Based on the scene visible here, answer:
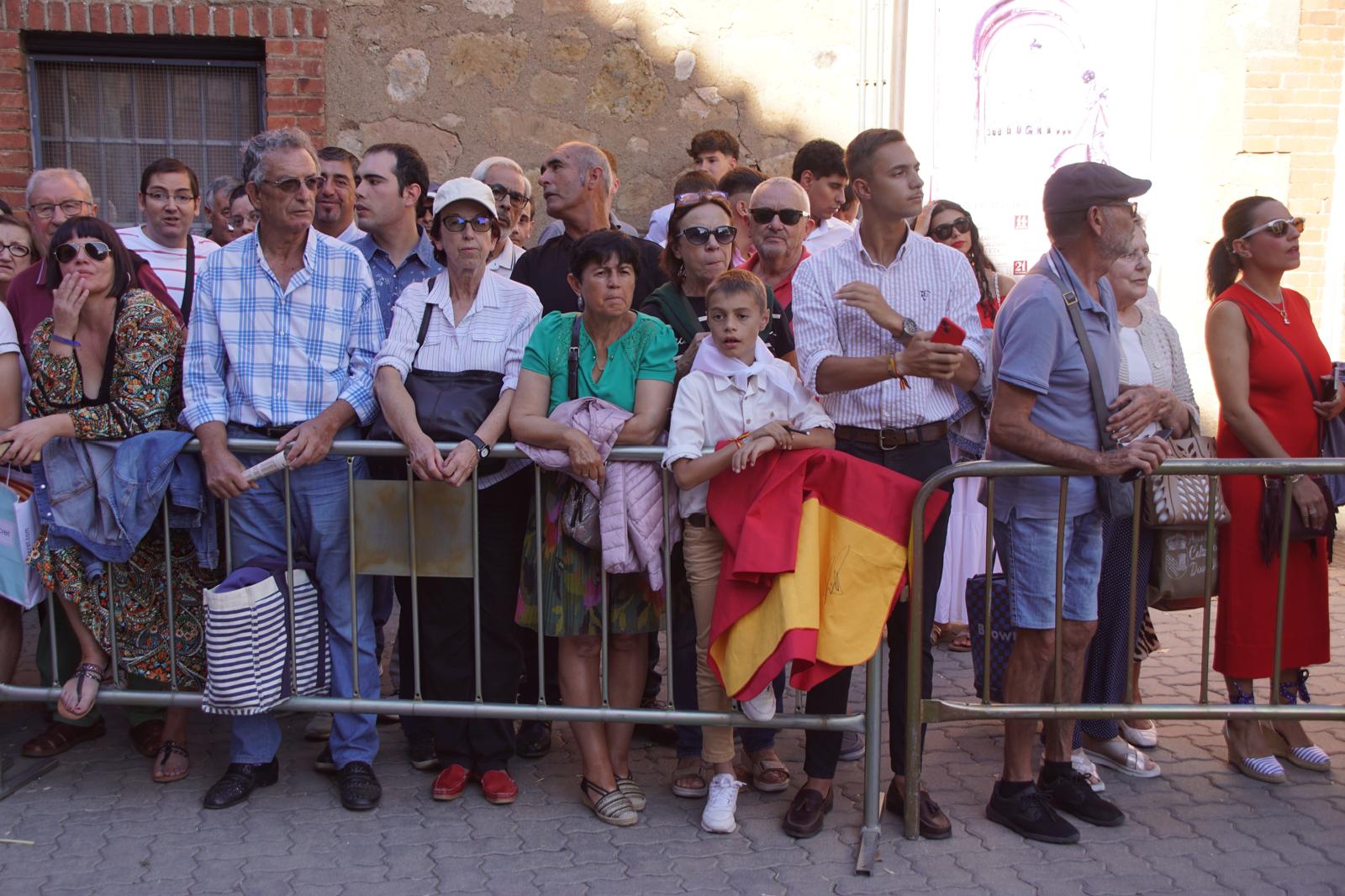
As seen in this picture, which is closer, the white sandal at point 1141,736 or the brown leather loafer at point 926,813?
the brown leather loafer at point 926,813

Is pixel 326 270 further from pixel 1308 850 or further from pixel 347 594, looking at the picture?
pixel 1308 850

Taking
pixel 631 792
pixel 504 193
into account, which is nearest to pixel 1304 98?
pixel 504 193

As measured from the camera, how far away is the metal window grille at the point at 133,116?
24.6 ft

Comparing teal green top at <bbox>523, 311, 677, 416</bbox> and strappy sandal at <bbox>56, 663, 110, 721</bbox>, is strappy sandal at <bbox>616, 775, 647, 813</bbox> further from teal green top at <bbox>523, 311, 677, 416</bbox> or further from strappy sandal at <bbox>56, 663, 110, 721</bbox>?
strappy sandal at <bbox>56, 663, 110, 721</bbox>

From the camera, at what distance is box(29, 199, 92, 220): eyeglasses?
5855 mm

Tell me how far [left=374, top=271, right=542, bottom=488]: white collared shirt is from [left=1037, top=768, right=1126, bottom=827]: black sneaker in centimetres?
211

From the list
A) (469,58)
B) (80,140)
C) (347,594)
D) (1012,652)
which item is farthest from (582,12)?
(1012,652)

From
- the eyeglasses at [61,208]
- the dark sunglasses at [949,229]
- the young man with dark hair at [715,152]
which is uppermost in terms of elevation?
the young man with dark hair at [715,152]

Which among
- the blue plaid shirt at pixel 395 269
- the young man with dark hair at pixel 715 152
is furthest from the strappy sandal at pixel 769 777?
the young man with dark hair at pixel 715 152

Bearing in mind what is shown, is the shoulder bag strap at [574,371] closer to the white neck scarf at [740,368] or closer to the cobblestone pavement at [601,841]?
the white neck scarf at [740,368]

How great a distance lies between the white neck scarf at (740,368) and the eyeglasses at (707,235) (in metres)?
0.55

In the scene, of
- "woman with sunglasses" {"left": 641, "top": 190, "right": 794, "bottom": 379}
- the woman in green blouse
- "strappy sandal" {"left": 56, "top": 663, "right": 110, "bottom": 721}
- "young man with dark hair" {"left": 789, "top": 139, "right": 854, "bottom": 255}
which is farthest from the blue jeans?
"young man with dark hair" {"left": 789, "top": 139, "right": 854, "bottom": 255}

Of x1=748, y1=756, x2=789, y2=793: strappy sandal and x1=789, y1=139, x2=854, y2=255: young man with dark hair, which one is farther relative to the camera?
x1=789, y1=139, x2=854, y2=255: young man with dark hair

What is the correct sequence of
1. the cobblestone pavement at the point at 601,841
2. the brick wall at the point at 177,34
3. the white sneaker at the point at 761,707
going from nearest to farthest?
the cobblestone pavement at the point at 601,841
the white sneaker at the point at 761,707
the brick wall at the point at 177,34
